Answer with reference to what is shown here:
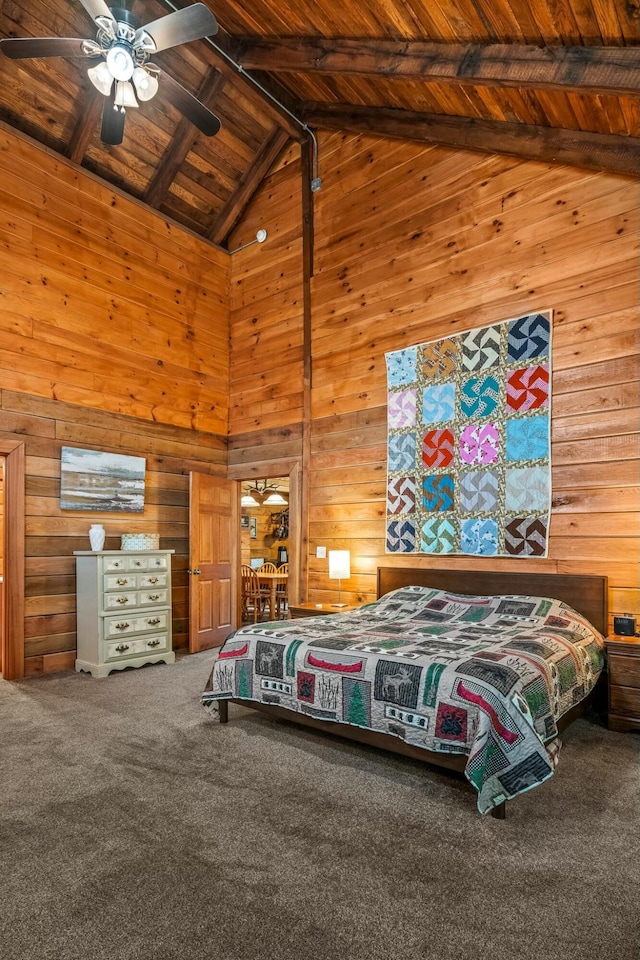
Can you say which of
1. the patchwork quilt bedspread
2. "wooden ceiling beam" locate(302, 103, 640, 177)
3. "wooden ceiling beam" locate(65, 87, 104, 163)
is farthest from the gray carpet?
"wooden ceiling beam" locate(65, 87, 104, 163)

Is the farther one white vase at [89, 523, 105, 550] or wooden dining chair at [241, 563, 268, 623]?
wooden dining chair at [241, 563, 268, 623]

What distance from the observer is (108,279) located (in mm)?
5496

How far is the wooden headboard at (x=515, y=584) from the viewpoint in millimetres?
3820

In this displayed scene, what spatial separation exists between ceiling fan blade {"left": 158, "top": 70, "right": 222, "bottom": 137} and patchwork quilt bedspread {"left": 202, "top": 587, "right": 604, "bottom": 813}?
335 cm

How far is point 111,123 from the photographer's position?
3830 millimetres

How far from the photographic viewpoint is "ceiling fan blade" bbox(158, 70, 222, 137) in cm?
364

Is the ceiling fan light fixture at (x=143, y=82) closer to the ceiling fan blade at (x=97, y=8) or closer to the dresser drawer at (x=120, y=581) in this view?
the ceiling fan blade at (x=97, y=8)

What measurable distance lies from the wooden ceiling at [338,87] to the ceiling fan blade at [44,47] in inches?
22.0

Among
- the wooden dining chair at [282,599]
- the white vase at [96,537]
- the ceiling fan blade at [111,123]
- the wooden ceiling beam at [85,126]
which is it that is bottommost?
the wooden dining chair at [282,599]

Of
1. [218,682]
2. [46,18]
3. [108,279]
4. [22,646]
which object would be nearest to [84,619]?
[22,646]

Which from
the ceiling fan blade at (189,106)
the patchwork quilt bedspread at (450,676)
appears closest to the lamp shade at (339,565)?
the patchwork quilt bedspread at (450,676)

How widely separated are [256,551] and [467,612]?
668 cm

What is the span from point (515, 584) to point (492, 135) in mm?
3462

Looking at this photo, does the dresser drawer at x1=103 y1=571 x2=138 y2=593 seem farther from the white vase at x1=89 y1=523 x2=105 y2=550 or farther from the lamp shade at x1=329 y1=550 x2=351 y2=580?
the lamp shade at x1=329 y1=550 x2=351 y2=580
